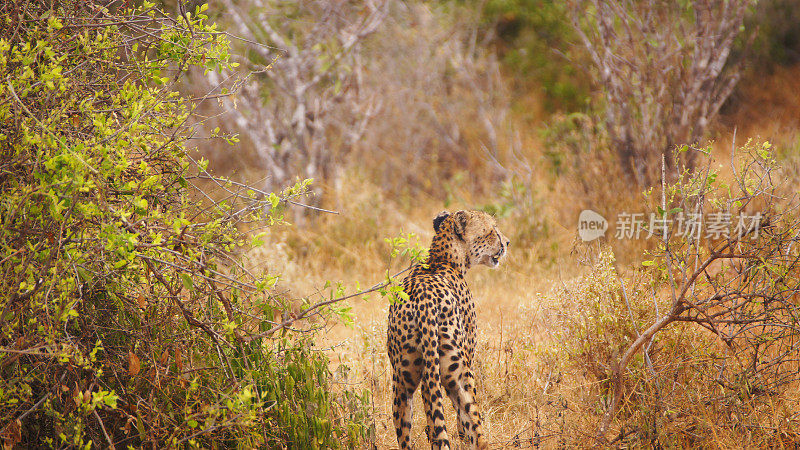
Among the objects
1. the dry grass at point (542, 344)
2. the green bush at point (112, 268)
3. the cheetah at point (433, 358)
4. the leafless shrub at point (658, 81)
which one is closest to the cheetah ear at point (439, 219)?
the cheetah at point (433, 358)

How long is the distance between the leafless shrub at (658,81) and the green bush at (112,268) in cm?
467

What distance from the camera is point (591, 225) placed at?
7.06 m

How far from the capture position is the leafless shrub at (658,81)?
6.88 metres

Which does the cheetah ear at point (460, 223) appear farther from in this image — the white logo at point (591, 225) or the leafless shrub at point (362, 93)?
the leafless shrub at point (362, 93)

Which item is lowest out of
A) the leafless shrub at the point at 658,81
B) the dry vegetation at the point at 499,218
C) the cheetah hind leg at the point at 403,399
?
the cheetah hind leg at the point at 403,399

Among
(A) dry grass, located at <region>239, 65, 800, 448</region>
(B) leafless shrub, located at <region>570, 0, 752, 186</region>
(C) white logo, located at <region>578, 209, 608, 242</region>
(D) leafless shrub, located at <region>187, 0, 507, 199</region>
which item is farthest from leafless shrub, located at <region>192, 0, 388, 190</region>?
(C) white logo, located at <region>578, 209, 608, 242</region>

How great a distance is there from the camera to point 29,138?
93.9 inches

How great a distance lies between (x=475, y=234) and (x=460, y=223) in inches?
4.6

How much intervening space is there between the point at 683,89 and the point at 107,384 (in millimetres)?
5909

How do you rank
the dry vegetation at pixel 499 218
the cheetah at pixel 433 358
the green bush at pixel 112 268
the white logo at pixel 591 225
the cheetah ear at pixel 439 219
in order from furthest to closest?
the white logo at pixel 591 225, the cheetah ear at pixel 439 219, the dry vegetation at pixel 499 218, the cheetah at pixel 433 358, the green bush at pixel 112 268

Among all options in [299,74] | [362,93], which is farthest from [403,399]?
[362,93]

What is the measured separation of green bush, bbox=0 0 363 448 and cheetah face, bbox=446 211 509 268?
1185 millimetres

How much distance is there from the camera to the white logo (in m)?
6.81

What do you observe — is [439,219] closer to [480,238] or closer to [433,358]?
[480,238]
